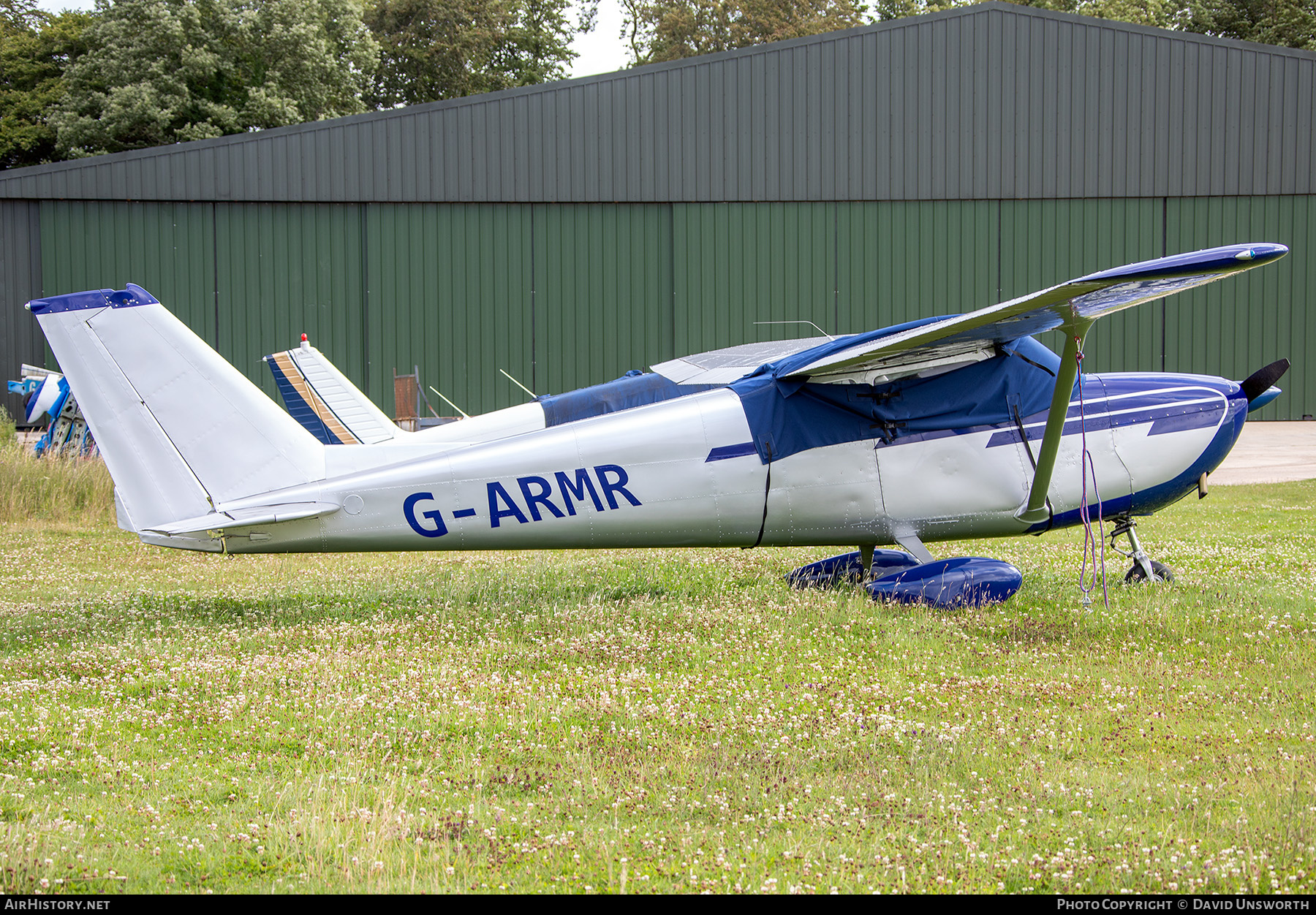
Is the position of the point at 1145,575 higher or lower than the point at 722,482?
lower

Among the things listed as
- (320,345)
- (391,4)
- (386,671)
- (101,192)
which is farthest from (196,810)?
(391,4)

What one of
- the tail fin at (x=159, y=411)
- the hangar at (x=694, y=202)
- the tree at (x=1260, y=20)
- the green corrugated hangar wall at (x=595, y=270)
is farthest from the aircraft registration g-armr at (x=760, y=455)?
the tree at (x=1260, y=20)

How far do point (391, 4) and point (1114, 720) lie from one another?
51026mm

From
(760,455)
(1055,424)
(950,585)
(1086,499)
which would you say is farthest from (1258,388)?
(760,455)

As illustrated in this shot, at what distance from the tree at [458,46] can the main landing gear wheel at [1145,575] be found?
44.6m

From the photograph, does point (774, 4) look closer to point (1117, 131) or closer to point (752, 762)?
point (1117, 131)

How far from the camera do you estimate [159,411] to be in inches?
295

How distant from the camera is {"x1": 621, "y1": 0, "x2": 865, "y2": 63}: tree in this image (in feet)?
171

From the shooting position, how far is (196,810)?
4418 millimetres

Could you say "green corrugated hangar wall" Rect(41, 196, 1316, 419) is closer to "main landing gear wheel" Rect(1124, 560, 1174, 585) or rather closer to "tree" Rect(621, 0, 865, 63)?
"main landing gear wheel" Rect(1124, 560, 1174, 585)

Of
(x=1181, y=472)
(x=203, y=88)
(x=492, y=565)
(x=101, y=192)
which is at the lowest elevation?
(x=492, y=565)

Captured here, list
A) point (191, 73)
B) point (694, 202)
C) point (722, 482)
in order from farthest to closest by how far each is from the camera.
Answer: point (191, 73)
point (694, 202)
point (722, 482)

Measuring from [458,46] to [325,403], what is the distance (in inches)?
1539

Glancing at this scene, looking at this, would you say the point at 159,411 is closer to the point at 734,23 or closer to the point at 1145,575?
the point at 1145,575
